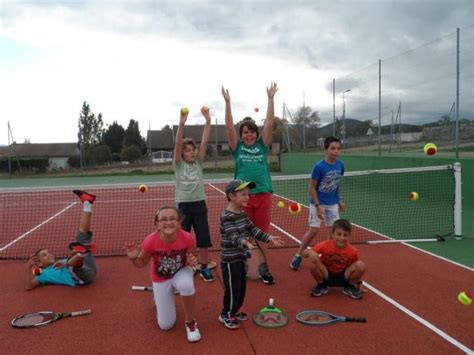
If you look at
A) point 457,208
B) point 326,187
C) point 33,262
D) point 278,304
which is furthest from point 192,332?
point 457,208

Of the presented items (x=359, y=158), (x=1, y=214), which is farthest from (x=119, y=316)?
(x=359, y=158)

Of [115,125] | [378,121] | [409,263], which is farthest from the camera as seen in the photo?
[115,125]

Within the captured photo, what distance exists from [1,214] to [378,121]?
12946 mm

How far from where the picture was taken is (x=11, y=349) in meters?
3.73

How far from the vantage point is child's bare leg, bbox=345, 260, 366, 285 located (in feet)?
15.4

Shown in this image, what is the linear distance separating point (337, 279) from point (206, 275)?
178 cm

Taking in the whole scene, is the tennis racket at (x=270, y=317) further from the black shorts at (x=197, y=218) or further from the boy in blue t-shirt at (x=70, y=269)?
the boy in blue t-shirt at (x=70, y=269)

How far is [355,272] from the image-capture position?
15.5 ft

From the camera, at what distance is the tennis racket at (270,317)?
13.4 ft

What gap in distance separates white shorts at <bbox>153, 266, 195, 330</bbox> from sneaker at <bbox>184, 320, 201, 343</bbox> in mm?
231

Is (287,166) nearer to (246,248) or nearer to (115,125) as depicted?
(246,248)

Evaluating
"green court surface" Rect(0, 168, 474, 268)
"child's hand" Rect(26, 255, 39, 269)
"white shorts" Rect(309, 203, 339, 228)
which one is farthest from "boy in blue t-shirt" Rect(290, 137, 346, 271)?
"child's hand" Rect(26, 255, 39, 269)

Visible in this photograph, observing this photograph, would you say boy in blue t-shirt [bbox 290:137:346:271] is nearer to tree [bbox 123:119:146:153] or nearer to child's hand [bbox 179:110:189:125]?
child's hand [bbox 179:110:189:125]

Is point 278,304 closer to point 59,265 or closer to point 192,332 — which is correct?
point 192,332
